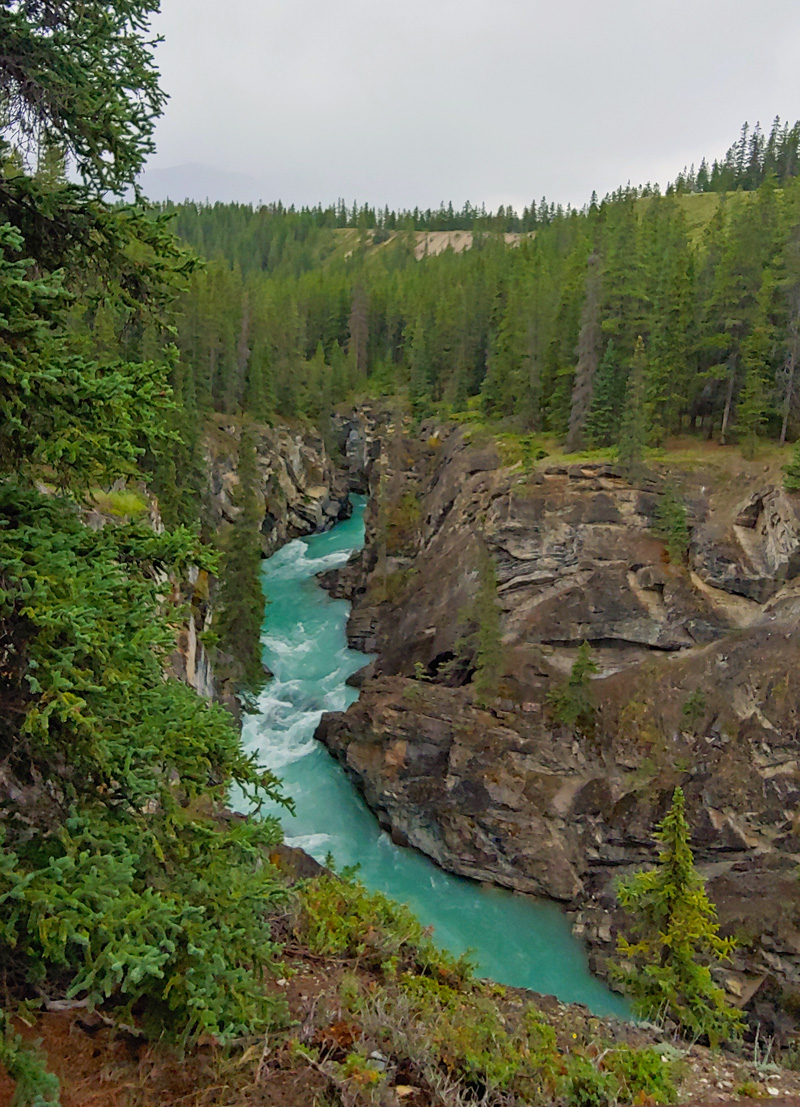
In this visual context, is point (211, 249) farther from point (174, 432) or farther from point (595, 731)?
point (174, 432)

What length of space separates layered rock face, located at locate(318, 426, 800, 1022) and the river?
874 millimetres

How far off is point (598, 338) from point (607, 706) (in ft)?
→ 78.4

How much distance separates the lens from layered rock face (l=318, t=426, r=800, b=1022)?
26422 mm

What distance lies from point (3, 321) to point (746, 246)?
46.2 meters

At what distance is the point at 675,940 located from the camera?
14.5 meters

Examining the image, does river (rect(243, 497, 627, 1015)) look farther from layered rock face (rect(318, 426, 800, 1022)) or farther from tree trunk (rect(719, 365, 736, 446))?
tree trunk (rect(719, 365, 736, 446))

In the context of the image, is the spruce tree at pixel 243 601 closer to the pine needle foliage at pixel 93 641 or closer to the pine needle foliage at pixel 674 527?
the pine needle foliage at pixel 674 527

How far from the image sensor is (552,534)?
36906 millimetres

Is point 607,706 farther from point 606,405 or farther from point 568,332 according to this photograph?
point 568,332

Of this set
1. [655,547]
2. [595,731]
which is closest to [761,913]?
[595,731]

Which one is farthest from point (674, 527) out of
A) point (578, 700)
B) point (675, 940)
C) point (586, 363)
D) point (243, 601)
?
point (675, 940)

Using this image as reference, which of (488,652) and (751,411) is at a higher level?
(751,411)

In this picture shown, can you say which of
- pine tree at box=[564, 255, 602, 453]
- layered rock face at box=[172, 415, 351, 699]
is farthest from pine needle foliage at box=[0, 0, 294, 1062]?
pine tree at box=[564, 255, 602, 453]

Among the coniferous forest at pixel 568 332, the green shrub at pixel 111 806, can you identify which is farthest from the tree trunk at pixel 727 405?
the green shrub at pixel 111 806
